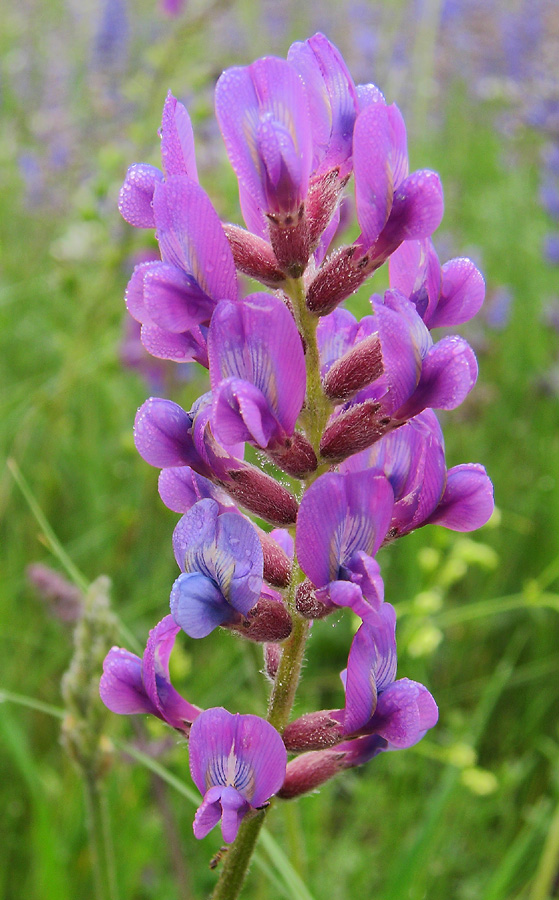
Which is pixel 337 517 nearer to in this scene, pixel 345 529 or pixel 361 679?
pixel 345 529

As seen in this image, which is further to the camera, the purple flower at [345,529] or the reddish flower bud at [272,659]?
the reddish flower bud at [272,659]

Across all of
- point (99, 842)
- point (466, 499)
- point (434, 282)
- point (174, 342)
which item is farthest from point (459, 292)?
point (99, 842)

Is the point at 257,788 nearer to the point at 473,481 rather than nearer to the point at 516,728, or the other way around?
the point at 473,481

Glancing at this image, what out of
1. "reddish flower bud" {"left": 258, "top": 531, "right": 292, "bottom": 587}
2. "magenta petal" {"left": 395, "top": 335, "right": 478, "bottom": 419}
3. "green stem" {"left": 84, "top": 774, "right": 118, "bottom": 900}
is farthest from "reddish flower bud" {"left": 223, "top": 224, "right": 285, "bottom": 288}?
"green stem" {"left": 84, "top": 774, "right": 118, "bottom": 900}

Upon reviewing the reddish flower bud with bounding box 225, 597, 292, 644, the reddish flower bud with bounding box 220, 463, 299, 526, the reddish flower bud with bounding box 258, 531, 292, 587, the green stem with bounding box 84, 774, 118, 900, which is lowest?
the green stem with bounding box 84, 774, 118, 900

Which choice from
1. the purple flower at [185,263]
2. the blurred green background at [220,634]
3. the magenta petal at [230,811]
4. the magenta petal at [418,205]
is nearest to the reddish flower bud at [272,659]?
the magenta petal at [230,811]

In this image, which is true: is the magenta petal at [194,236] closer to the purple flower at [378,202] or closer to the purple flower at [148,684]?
the purple flower at [378,202]

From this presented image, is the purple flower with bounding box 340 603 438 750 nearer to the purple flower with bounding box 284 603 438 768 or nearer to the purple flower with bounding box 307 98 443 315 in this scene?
the purple flower with bounding box 284 603 438 768
